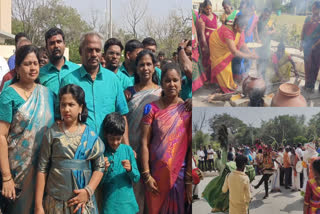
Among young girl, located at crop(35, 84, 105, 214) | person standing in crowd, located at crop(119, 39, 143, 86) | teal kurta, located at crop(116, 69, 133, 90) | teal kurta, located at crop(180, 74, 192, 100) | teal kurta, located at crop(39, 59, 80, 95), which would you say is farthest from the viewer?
person standing in crowd, located at crop(119, 39, 143, 86)

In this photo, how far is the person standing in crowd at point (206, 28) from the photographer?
9.61 ft

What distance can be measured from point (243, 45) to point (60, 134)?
4.45 feet

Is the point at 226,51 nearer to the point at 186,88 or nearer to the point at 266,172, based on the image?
the point at 186,88

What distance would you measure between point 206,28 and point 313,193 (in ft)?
4.46

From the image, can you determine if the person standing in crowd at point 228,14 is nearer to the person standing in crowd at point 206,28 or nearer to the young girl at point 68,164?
the person standing in crowd at point 206,28

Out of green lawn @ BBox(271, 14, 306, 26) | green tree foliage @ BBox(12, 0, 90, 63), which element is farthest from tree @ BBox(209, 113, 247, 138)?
green tree foliage @ BBox(12, 0, 90, 63)

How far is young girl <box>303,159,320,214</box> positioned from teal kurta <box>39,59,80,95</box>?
74.5 inches

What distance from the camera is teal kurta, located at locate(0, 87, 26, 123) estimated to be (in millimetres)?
2646

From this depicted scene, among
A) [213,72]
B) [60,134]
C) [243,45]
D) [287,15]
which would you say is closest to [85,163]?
[60,134]

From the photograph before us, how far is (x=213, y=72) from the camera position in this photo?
2.98 metres

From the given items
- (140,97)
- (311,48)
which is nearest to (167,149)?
(140,97)

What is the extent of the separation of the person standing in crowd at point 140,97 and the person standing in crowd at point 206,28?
0.50 metres

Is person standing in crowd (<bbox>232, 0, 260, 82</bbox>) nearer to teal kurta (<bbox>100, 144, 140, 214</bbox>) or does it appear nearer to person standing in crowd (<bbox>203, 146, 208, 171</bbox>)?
person standing in crowd (<bbox>203, 146, 208, 171</bbox>)

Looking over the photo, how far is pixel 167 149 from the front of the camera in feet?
9.95
